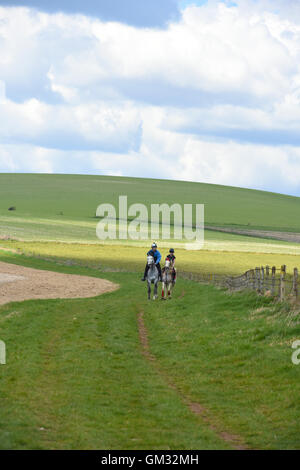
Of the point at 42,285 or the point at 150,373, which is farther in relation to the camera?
the point at 42,285

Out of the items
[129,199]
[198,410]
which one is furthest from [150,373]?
[129,199]

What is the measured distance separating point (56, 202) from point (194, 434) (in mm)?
138192

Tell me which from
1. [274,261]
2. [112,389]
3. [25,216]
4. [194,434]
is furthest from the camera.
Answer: [25,216]

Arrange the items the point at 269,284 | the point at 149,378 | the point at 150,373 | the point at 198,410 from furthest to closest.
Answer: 1. the point at 269,284
2. the point at 150,373
3. the point at 149,378
4. the point at 198,410

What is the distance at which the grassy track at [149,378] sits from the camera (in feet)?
36.4

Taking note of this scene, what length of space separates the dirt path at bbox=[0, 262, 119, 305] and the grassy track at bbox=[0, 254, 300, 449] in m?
7.86

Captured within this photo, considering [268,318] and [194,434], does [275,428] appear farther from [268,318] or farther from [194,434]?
[268,318]

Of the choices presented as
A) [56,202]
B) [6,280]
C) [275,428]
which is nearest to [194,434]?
[275,428]

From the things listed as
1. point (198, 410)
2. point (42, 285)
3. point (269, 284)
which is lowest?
point (198, 410)

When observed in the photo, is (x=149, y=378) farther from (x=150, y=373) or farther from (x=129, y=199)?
(x=129, y=199)

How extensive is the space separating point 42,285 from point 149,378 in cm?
2591

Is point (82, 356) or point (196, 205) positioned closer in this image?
point (82, 356)

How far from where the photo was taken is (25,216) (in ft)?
390

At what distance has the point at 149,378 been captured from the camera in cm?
1570
